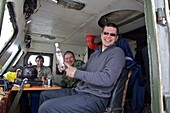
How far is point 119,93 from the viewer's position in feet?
4.80

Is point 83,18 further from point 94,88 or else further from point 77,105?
point 77,105

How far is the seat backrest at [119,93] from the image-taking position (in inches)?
55.9

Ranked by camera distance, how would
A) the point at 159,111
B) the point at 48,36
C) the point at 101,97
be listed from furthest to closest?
the point at 48,36 < the point at 101,97 < the point at 159,111

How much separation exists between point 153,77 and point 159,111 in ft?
0.51

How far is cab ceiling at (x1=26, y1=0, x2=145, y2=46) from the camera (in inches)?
91.4

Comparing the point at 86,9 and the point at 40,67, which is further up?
the point at 86,9

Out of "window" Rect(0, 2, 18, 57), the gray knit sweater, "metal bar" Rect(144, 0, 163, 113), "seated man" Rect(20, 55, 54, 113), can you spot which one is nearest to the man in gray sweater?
the gray knit sweater

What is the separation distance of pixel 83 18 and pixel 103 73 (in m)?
1.75

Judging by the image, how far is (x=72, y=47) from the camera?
207 inches

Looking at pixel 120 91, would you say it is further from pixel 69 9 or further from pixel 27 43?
pixel 27 43

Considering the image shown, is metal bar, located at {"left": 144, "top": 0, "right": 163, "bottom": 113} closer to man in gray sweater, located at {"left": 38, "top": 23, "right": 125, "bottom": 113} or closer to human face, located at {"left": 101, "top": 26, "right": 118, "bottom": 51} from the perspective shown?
man in gray sweater, located at {"left": 38, "top": 23, "right": 125, "bottom": 113}

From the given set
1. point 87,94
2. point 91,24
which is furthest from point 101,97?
point 91,24

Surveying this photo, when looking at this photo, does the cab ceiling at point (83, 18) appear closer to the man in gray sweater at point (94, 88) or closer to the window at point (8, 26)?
the window at point (8, 26)

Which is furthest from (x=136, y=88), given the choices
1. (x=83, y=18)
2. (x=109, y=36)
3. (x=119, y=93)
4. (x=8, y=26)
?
(x=8, y=26)
